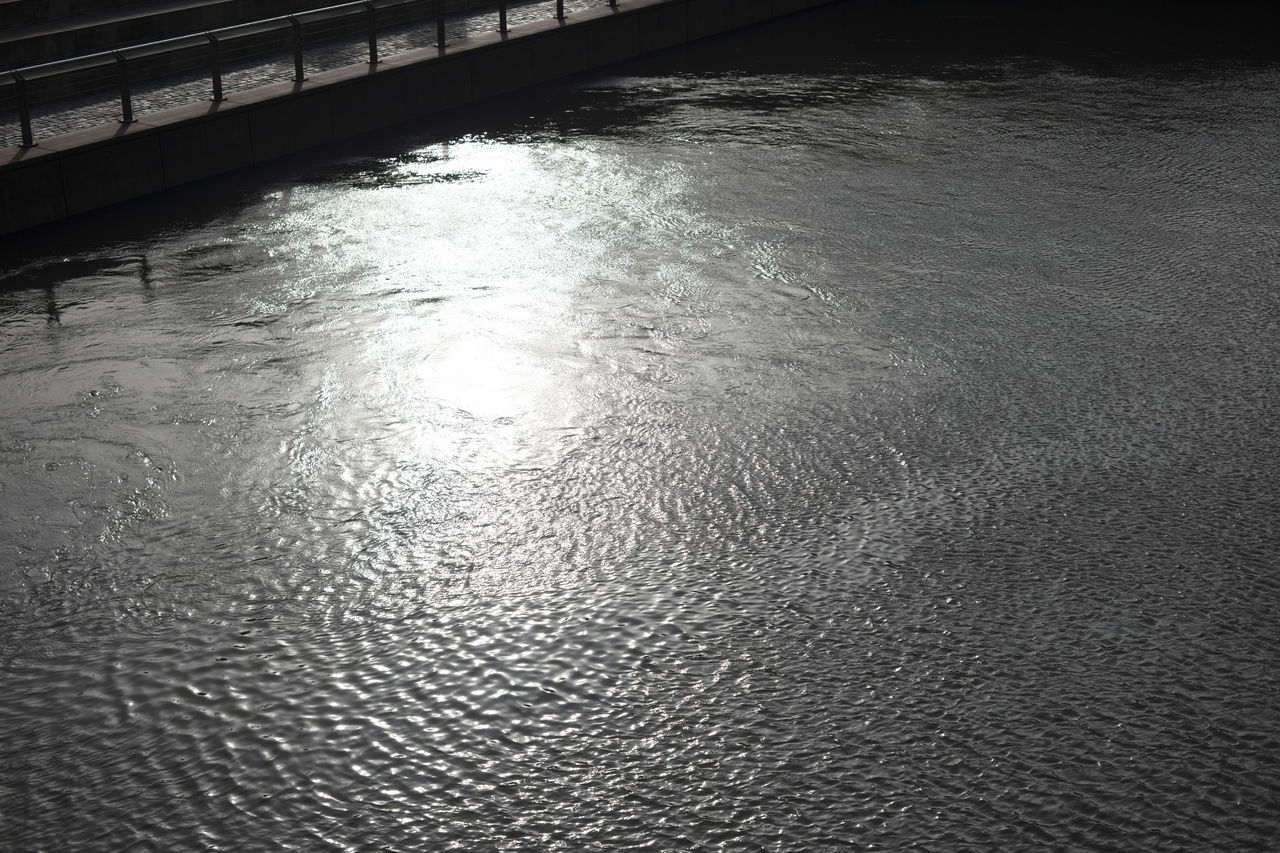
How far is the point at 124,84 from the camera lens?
10.1 metres

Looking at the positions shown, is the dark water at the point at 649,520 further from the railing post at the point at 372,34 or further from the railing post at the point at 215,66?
the railing post at the point at 372,34

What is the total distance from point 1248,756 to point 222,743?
2.98 meters

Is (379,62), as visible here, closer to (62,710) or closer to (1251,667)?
(62,710)

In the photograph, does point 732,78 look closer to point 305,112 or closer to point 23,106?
point 305,112

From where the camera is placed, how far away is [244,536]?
17.0 feet

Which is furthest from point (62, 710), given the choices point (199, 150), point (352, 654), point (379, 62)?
point (379, 62)

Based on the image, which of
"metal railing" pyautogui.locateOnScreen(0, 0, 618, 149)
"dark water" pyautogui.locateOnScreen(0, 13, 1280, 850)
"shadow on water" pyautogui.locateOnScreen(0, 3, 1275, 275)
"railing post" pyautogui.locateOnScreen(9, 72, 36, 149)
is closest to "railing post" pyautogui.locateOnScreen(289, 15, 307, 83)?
"metal railing" pyautogui.locateOnScreen(0, 0, 618, 149)

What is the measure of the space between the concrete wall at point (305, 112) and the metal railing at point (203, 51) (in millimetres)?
177

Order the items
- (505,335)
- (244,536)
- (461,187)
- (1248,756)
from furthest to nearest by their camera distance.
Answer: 1. (461,187)
2. (505,335)
3. (244,536)
4. (1248,756)

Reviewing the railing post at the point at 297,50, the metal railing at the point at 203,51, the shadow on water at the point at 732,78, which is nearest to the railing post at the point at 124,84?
the metal railing at the point at 203,51

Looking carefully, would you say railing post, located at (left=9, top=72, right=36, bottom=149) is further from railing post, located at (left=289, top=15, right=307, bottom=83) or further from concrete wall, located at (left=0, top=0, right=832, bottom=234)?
railing post, located at (left=289, top=15, right=307, bottom=83)

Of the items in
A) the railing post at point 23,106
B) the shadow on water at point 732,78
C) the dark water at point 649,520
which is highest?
the railing post at point 23,106

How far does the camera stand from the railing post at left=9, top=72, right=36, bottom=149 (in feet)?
31.0

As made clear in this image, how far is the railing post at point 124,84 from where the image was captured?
10.1 m
